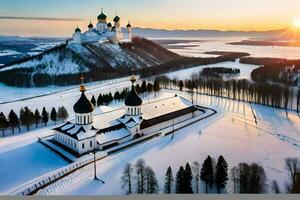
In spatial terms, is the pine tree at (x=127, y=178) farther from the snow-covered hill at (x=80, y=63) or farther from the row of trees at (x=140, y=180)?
the snow-covered hill at (x=80, y=63)

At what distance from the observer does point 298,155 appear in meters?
8.00

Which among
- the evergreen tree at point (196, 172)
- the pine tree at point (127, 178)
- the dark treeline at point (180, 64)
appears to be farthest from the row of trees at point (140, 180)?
the dark treeline at point (180, 64)

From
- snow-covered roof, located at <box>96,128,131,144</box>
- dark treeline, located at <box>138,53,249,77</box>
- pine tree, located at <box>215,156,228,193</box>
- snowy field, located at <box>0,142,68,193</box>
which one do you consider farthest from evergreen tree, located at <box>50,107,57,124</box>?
dark treeline, located at <box>138,53,249,77</box>

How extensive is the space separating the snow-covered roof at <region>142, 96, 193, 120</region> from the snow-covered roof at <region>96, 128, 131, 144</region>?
0.95 meters

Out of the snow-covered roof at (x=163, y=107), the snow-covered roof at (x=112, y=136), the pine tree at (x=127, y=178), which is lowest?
the pine tree at (x=127, y=178)

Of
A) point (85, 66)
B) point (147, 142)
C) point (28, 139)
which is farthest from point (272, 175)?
point (85, 66)

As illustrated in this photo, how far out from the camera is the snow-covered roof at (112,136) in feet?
29.1

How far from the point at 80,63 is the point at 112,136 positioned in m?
14.1

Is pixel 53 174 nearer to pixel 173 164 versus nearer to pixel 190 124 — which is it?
pixel 173 164

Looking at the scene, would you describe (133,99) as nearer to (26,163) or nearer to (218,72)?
(26,163)

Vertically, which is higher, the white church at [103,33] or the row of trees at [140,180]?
the white church at [103,33]

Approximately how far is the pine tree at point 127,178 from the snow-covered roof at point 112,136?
174 centimetres

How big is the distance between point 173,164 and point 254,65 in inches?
755

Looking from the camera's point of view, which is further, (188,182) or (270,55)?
(270,55)
